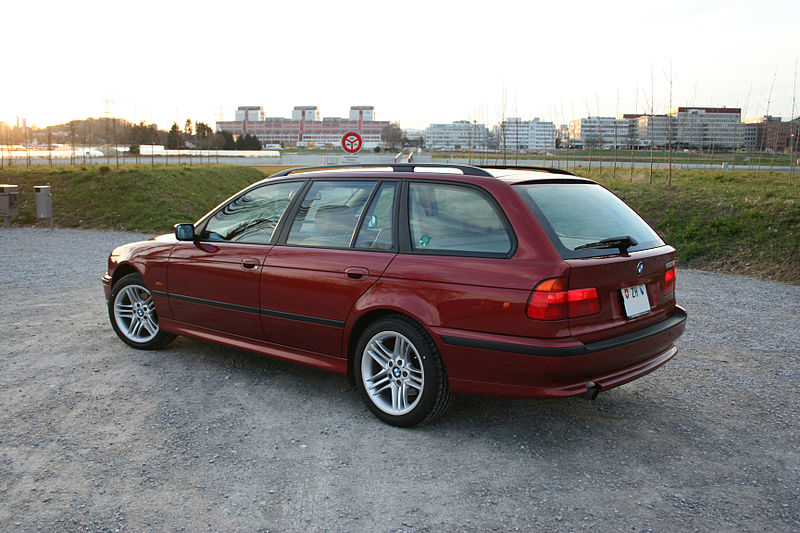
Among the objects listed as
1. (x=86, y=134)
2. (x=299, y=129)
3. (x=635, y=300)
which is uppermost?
(x=299, y=129)

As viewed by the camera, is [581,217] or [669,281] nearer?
[581,217]

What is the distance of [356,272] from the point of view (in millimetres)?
3973

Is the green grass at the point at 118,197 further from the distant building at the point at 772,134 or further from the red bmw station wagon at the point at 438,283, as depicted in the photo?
the distant building at the point at 772,134

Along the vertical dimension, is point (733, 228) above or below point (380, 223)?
below

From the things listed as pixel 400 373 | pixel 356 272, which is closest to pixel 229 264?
pixel 356 272

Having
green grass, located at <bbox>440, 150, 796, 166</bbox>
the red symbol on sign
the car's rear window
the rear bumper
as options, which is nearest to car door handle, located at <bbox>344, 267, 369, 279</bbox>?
the rear bumper

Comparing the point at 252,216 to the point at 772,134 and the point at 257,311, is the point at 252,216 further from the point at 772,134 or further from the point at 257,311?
the point at 772,134

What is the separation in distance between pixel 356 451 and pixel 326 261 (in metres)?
1.25

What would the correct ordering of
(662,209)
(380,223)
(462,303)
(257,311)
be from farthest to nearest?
(662,209) → (257,311) → (380,223) → (462,303)

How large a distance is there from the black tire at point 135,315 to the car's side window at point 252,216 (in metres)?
1.00

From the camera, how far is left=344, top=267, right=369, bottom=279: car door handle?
12.9 feet

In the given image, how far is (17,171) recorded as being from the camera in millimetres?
22578

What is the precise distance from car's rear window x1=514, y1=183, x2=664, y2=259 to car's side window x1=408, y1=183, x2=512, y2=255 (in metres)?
0.24

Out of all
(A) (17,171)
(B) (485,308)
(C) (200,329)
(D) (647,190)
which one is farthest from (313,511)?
(A) (17,171)
